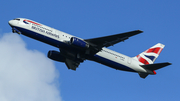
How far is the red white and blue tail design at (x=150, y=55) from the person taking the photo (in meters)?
45.9

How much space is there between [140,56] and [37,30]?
62.1 feet

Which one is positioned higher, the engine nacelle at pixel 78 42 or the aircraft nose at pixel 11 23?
the engine nacelle at pixel 78 42

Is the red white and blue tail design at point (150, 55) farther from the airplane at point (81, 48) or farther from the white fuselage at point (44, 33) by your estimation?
the white fuselage at point (44, 33)

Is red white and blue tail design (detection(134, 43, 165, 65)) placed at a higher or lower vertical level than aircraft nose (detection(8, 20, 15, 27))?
higher

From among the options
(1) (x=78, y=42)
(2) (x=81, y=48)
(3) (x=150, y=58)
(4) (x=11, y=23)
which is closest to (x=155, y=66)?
(3) (x=150, y=58)

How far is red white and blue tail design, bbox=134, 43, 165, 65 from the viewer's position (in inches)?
1808

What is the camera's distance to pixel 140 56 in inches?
1821

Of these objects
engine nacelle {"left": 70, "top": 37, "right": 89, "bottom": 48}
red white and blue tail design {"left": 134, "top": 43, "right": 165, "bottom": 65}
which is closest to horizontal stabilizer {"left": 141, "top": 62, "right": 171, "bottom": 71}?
red white and blue tail design {"left": 134, "top": 43, "right": 165, "bottom": 65}

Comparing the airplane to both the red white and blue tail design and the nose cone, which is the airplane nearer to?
the nose cone

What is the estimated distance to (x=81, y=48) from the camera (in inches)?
1518

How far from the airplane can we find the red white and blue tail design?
0.77 feet

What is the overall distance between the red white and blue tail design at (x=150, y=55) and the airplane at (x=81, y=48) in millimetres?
234

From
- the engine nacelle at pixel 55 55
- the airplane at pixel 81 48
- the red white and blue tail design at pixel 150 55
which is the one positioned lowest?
the engine nacelle at pixel 55 55

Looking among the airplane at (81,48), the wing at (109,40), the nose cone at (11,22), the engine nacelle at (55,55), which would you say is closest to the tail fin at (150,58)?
the airplane at (81,48)
